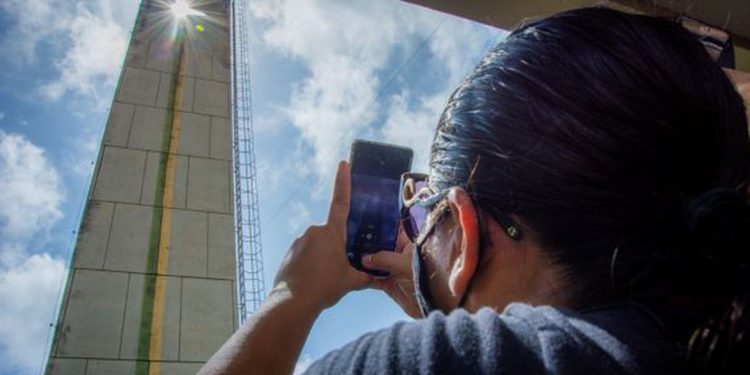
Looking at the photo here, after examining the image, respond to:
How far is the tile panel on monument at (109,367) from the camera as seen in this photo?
15.4 ft

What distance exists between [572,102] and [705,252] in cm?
19

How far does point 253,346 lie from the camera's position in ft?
1.95

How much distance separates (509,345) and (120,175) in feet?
20.5

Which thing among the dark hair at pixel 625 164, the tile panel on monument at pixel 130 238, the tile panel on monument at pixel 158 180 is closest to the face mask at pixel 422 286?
the dark hair at pixel 625 164

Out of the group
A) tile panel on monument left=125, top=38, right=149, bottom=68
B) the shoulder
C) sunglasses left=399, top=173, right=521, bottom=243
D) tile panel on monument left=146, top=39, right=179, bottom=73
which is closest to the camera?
the shoulder

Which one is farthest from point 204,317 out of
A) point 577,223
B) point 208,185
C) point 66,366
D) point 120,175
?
point 577,223

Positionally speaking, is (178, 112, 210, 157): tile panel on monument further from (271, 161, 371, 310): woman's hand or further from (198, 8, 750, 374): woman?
(198, 8, 750, 374): woman

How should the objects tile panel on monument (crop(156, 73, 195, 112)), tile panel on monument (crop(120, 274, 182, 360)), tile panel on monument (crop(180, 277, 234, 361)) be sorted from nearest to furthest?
tile panel on monument (crop(120, 274, 182, 360)) → tile panel on monument (crop(180, 277, 234, 361)) → tile panel on monument (crop(156, 73, 195, 112))

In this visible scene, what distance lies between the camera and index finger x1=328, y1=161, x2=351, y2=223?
83 cm

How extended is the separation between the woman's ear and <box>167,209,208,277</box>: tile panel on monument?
5453mm

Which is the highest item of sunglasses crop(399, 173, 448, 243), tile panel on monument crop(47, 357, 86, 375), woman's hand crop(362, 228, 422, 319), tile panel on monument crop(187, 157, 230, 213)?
tile panel on monument crop(187, 157, 230, 213)

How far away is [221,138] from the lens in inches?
276

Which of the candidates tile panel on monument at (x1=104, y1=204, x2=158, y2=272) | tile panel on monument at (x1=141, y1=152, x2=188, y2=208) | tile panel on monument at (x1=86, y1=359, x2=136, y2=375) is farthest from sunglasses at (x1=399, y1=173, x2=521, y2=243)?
tile panel on monument at (x1=141, y1=152, x2=188, y2=208)

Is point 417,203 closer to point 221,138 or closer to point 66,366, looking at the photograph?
point 66,366
